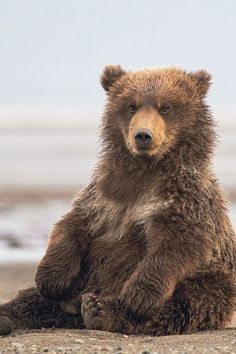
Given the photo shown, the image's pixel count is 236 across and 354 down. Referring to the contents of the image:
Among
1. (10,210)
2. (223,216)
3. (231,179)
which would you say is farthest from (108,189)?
(231,179)

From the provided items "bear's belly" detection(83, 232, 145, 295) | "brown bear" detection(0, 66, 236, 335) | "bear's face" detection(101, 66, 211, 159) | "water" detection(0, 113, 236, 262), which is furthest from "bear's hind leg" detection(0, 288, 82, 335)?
"water" detection(0, 113, 236, 262)

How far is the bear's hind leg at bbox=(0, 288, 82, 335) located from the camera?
32.0 feet

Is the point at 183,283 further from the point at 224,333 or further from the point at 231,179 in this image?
the point at 231,179

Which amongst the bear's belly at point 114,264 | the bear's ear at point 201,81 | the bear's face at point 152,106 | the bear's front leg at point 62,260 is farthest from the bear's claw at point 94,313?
the bear's ear at point 201,81

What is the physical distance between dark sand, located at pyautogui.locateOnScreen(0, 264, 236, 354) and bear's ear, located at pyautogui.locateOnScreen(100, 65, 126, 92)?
76.1 inches

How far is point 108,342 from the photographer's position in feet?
29.2

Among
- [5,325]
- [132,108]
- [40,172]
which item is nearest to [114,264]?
[5,325]

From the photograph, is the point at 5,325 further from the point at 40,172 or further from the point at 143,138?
the point at 40,172

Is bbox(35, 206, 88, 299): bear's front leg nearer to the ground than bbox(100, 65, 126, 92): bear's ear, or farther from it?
nearer to the ground

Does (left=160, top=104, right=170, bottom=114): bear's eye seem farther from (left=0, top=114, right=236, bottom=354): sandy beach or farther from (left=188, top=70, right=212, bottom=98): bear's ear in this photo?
(left=0, top=114, right=236, bottom=354): sandy beach

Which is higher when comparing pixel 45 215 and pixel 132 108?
pixel 45 215

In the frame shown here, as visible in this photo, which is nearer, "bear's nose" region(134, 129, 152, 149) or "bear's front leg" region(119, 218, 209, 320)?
"bear's front leg" region(119, 218, 209, 320)

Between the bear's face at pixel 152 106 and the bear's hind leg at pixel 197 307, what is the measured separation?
90cm

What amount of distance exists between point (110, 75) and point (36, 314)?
178 centimetres
